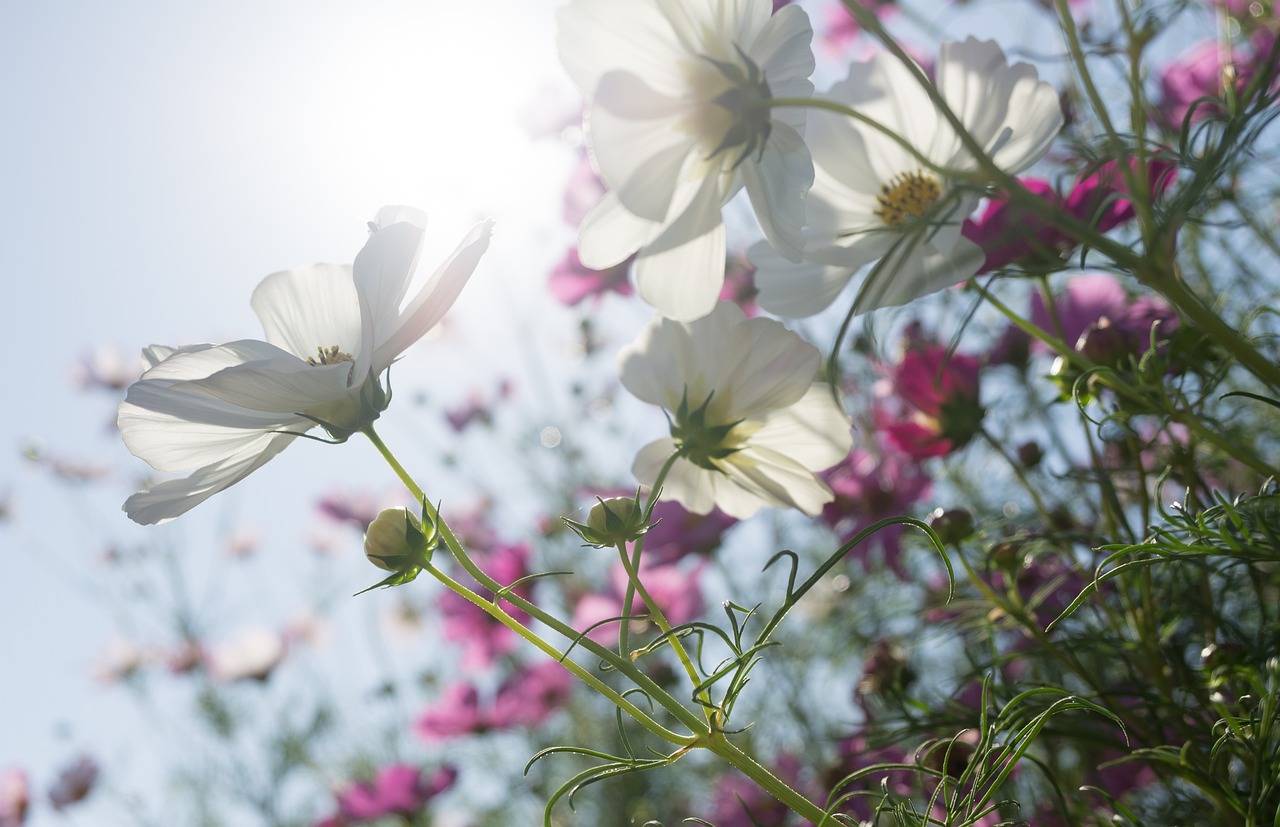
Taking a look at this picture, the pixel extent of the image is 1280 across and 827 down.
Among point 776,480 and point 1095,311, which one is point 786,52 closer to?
point 776,480

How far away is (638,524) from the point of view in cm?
29

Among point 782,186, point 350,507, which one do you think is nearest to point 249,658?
point 350,507

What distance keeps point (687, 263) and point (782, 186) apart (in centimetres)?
4

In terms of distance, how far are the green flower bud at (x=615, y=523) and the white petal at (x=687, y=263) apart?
0.20 ft

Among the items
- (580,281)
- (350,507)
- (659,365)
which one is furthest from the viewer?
(350,507)

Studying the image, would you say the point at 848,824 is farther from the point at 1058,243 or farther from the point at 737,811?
the point at 737,811

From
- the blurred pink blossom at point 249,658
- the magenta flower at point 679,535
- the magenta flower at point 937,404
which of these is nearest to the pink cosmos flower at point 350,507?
the blurred pink blossom at point 249,658

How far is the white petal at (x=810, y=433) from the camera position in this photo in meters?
0.35

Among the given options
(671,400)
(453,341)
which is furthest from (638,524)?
(453,341)

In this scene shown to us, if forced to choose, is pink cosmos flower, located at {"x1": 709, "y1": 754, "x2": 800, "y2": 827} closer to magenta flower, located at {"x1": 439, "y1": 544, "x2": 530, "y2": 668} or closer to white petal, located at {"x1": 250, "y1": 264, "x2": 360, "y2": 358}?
magenta flower, located at {"x1": 439, "y1": 544, "x2": 530, "y2": 668}

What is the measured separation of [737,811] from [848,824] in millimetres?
589

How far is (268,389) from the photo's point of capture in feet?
0.92

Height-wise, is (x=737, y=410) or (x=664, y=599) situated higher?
(x=664, y=599)

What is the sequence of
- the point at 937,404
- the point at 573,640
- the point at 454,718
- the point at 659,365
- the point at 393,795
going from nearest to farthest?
the point at 573,640
the point at 659,365
the point at 937,404
the point at 393,795
the point at 454,718
